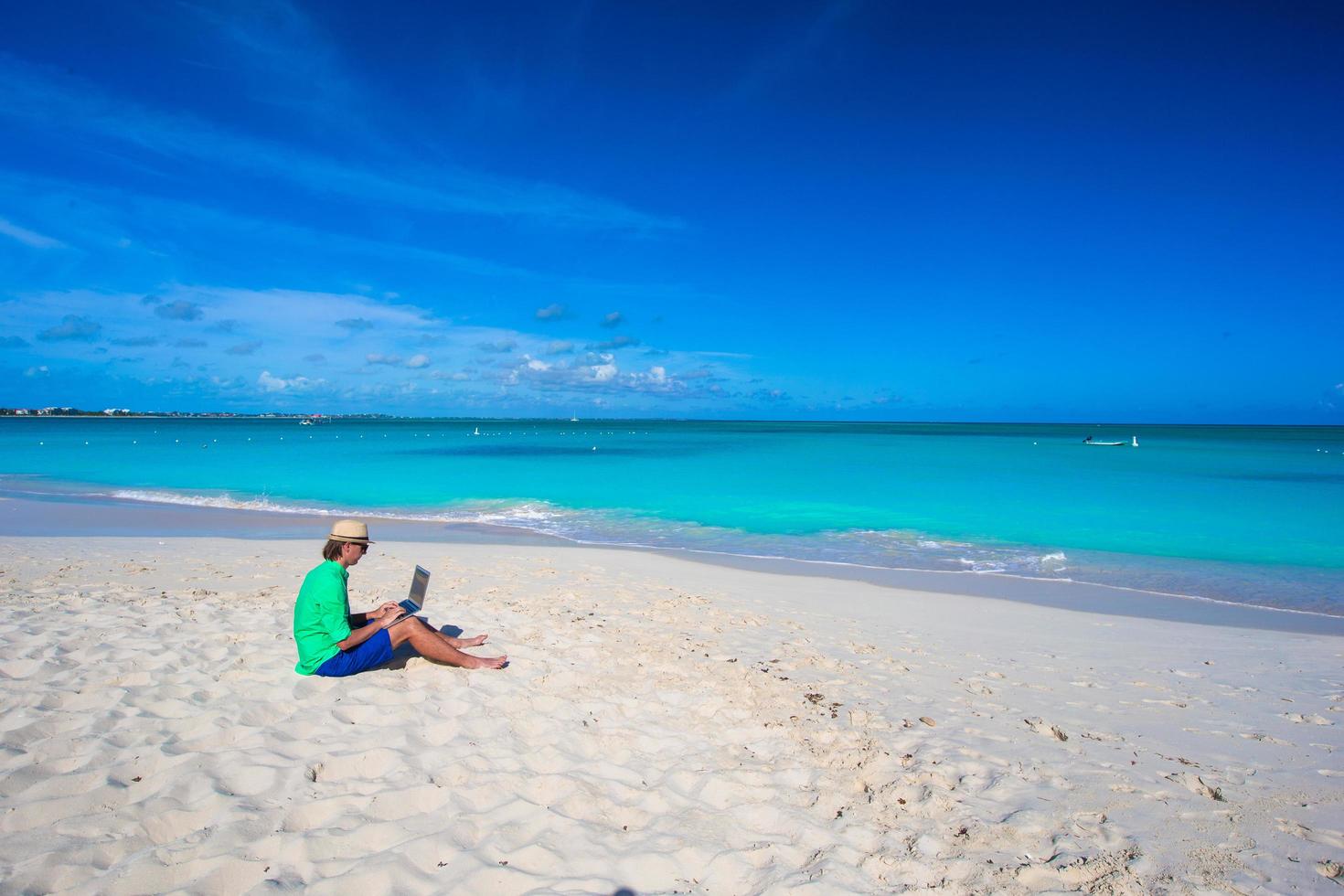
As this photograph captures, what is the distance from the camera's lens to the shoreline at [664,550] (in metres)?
9.69

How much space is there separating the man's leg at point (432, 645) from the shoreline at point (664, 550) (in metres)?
6.96

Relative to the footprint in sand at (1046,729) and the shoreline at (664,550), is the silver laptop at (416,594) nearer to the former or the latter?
the footprint in sand at (1046,729)

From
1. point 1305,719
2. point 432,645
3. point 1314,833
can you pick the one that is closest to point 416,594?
point 432,645

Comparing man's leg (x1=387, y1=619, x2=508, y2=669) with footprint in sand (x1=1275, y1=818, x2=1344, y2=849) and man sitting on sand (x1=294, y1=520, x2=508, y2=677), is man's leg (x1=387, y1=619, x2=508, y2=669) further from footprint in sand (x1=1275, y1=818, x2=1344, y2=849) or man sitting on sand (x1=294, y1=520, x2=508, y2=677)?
footprint in sand (x1=1275, y1=818, x2=1344, y2=849)

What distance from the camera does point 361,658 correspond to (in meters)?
5.37

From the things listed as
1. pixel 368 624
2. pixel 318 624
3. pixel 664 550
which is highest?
pixel 318 624

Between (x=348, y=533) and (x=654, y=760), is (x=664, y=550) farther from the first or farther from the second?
(x=654, y=760)

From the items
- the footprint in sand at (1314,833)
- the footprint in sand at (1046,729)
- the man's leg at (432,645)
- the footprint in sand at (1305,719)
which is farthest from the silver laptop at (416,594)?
the footprint in sand at (1305,719)

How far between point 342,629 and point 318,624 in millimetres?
177

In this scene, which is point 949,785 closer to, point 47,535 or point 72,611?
point 72,611

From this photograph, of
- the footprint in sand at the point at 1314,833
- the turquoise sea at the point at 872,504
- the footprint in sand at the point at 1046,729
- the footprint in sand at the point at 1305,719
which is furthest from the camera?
the turquoise sea at the point at 872,504

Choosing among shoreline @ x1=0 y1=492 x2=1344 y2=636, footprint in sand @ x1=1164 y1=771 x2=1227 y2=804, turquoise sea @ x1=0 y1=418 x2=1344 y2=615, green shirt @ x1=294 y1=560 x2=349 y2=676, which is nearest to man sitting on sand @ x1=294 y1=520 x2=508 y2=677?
green shirt @ x1=294 y1=560 x2=349 y2=676

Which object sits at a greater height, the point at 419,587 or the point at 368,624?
the point at 419,587

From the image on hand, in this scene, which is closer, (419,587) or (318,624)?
(318,624)
